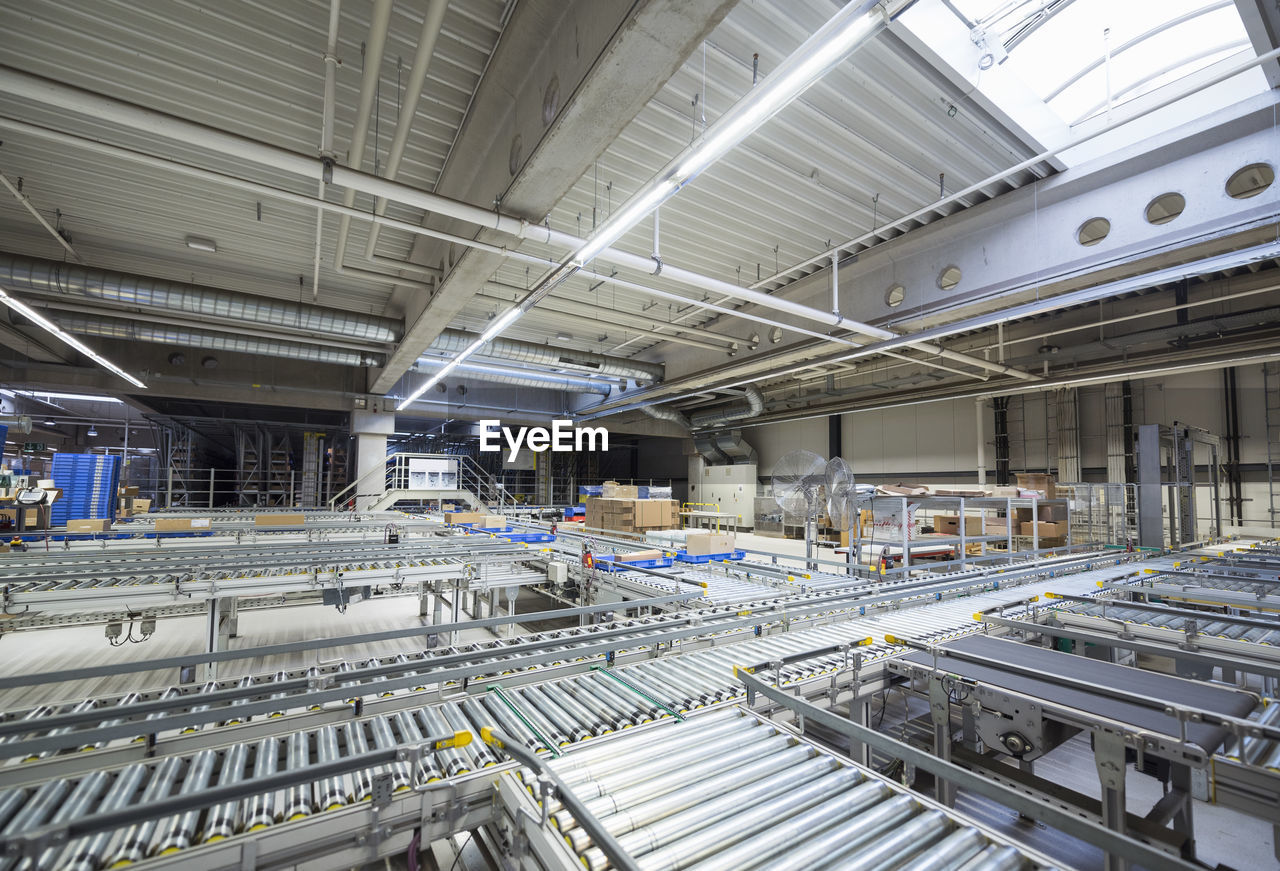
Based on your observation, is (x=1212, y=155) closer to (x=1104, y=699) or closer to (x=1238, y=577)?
(x=1238, y=577)

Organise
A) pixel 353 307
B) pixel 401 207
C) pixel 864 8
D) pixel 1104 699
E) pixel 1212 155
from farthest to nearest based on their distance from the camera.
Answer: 1. pixel 353 307
2. pixel 401 207
3. pixel 1212 155
4. pixel 864 8
5. pixel 1104 699

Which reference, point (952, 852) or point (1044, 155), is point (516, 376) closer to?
point (1044, 155)

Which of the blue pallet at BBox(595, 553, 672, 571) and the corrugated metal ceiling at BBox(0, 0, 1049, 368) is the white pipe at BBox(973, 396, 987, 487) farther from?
the blue pallet at BBox(595, 553, 672, 571)

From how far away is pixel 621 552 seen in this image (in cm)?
657

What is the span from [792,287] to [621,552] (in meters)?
5.45

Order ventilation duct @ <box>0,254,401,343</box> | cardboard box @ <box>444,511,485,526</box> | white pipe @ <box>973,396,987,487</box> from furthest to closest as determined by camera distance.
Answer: white pipe @ <box>973,396,987,487</box>, cardboard box @ <box>444,511,485,526</box>, ventilation duct @ <box>0,254,401,343</box>

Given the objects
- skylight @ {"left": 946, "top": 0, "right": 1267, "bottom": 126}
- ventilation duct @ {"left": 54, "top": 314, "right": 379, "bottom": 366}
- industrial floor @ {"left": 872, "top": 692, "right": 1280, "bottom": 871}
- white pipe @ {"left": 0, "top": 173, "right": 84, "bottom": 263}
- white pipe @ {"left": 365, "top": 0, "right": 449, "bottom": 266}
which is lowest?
industrial floor @ {"left": 872, "top": 692, "right": 1280, "bottom": 871}

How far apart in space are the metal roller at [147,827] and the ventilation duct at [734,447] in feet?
56.2

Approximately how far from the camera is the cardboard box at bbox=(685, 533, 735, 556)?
6.59 metres

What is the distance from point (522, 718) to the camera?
228cm

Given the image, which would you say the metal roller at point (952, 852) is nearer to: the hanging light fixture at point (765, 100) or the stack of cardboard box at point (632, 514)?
the hanging light fixture at point (765, 100)

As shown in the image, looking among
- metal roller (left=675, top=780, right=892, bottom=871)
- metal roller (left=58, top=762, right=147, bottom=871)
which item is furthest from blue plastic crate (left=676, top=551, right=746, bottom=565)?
metal roller (left=58, top=762, right=147, bottom=871)

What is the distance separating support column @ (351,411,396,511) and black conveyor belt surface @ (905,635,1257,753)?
14254mm

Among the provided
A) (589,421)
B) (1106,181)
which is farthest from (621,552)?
(589,421)
